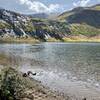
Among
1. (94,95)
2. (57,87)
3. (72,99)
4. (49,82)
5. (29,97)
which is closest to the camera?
(29,97)

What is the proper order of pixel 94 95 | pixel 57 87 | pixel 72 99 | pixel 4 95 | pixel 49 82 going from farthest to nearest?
pixel 49 82 < pixel 57 87 < pixel 94 95 < pixel 72 99 < pixel 4 95

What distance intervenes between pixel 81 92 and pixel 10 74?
1645cm

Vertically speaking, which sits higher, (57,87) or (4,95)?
(4,95)

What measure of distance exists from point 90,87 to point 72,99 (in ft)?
35.6

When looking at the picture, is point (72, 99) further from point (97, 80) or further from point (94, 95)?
point (97, 80)

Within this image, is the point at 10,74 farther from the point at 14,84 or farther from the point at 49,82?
the point at 49,82

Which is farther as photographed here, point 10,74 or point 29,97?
point 29,97

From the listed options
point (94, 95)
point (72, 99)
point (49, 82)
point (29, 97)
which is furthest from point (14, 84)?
point (49, 82)

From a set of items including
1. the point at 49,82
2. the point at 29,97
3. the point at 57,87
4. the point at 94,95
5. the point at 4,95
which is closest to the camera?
the point at 4,95

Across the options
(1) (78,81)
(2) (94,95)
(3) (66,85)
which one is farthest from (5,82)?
(1) (78,81)

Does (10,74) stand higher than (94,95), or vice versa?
(10,74)

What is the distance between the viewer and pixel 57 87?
151 ft

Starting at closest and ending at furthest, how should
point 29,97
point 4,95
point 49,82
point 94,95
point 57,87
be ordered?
point 4,95 → point 29,97 → point 94,95 → point 57,87 → point 49,82

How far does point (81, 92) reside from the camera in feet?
139
